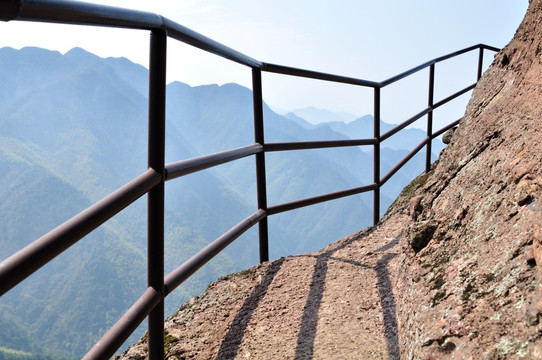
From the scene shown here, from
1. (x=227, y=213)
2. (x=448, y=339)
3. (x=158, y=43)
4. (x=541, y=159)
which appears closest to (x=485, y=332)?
(x=448, y=339)

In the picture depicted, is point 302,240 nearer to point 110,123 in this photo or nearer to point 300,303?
point 110,123

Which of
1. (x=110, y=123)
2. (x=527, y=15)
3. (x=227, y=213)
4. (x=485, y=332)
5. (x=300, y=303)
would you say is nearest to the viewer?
(x=485, y=332)

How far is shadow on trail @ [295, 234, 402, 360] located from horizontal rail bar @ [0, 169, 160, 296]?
0.94 metres

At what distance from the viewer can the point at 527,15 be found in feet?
6.74

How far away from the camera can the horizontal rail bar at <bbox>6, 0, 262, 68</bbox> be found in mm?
951

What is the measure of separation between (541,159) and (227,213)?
176 meters

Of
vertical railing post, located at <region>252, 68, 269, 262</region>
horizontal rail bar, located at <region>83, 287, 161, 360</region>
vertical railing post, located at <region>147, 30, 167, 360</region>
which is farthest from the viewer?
vertical railing post, located at <region>252, 68, 269, 262</region>

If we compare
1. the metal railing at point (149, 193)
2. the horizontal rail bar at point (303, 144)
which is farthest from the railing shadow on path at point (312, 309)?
the horizontal rail bar at point (303, 144)

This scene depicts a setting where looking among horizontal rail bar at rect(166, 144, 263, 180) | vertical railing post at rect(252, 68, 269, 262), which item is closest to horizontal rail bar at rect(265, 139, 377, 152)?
vertical railing post at rect(252, 68, 269, 262)

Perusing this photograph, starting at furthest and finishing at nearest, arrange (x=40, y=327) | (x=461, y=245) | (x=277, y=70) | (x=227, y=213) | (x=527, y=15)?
(x=227, y=213), (x=40, y=327), (x=277, y=70), (x=527, y=15), (x=461, y=245)

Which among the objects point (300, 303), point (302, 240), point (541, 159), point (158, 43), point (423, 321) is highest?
point (158, 43)

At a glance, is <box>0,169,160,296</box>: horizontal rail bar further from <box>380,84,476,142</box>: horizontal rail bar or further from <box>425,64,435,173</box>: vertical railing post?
<box>425,64,435,173</box>: vertical railing post

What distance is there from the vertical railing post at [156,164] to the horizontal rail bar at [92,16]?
0.07 metres

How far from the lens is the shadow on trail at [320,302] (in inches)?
74.5
